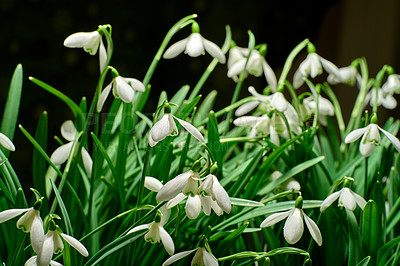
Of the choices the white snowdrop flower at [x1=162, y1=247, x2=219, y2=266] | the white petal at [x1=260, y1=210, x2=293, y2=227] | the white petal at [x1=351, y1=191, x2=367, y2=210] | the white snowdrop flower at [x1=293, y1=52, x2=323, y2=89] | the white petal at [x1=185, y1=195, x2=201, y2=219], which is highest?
the white snowdrop flower at [x1=293, y1=52, x2=323, y2=89]

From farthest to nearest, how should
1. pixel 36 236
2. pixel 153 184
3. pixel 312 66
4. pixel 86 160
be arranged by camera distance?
pixel 312 66
pixel 86 160
pixel 153 184
pixel 36 236

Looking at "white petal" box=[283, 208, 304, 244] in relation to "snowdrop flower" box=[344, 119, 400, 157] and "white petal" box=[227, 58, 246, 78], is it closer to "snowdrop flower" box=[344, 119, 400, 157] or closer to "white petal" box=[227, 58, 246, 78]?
"snowdrop flower" box=[344, 119, 400, 157]

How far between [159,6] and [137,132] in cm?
144

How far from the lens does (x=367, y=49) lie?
2158 mm

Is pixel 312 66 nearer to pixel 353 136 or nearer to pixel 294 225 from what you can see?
pixel 353 136

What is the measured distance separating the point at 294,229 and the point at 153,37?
1819 mm

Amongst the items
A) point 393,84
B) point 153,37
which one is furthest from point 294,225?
point 153,37

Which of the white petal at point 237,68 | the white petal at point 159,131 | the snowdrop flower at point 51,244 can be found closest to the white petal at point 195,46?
the white petal at point 237,68

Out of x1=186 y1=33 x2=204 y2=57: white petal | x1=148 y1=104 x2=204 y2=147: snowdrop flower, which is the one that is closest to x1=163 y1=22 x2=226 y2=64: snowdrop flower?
x1=186 y1=33 x2=204 y2=57: white petal

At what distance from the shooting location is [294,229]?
549 millimetres

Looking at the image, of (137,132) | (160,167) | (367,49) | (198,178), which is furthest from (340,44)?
(198,178)

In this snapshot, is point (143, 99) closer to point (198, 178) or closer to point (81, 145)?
point (81, 145)

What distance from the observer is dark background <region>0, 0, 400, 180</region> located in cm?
209

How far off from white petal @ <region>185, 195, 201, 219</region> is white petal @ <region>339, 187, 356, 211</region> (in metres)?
0.19
